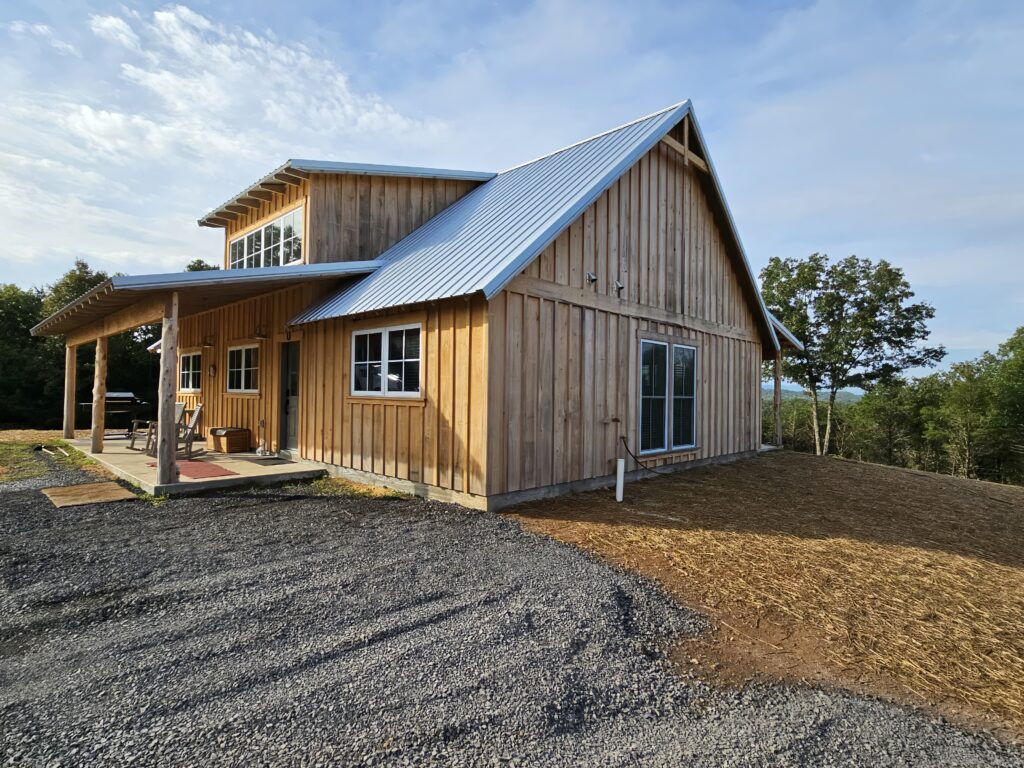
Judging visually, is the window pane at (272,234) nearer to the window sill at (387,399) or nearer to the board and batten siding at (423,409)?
the board and batten siding at (423,409)

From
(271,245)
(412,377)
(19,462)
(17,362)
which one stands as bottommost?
(19,462)

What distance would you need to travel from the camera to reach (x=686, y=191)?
9.97m

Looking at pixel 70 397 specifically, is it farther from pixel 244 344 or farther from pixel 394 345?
pixel 394 345

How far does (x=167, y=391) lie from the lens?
6.87 metres

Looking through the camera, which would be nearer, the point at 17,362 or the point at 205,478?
the point at 205,478

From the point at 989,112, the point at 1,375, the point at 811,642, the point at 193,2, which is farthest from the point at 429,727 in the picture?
the point at 1,375

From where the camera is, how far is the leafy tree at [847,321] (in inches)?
995

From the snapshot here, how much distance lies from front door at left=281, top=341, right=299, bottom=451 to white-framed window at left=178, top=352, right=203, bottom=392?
4.59 m

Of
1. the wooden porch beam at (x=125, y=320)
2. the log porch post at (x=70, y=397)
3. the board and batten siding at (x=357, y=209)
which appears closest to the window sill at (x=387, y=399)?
the wooden porch beam at (x=125, y=320)

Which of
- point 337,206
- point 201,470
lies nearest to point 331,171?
point 337,206

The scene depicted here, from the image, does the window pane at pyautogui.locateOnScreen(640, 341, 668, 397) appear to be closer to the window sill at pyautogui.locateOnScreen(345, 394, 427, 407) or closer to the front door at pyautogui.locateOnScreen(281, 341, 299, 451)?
the window sill at pyautogui.locateOnScreen(345, 394, 427, 407)

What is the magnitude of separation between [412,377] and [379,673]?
192 inches

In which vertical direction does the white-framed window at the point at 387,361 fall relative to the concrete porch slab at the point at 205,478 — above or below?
above

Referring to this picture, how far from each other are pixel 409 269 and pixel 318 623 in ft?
18.7
